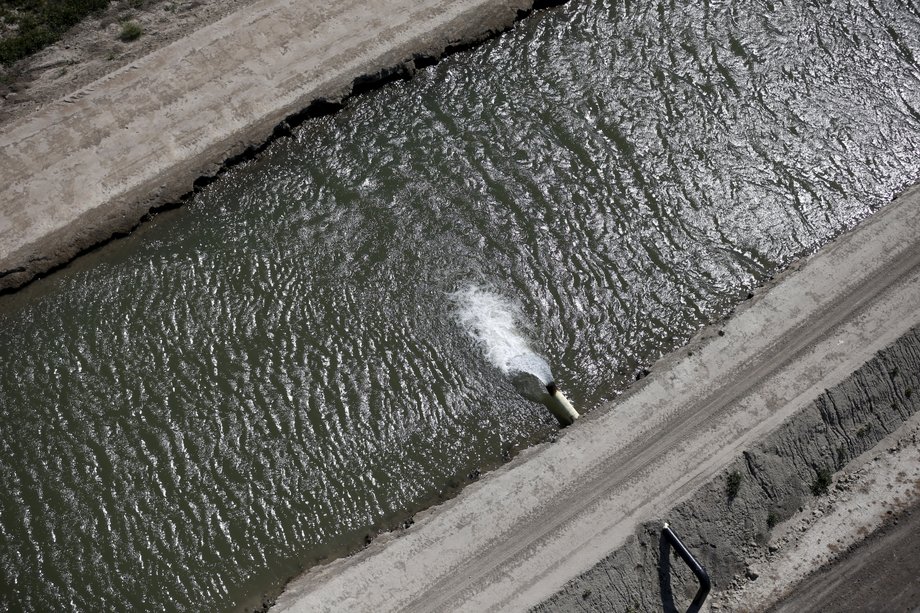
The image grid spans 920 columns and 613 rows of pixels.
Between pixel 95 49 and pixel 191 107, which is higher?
pixel 95 49

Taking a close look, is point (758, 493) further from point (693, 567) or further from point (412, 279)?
point (412, 279)

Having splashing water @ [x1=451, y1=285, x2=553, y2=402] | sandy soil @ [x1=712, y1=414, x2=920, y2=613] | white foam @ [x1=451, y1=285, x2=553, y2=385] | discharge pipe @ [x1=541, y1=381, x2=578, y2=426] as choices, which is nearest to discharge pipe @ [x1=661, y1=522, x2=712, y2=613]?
sandy soil @ [x1=712, y1=414, x2=920, y2=613]

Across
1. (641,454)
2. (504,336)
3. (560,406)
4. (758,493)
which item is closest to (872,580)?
(758,493)

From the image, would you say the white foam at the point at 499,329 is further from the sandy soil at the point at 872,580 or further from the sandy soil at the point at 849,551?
the sandy soil at the point at 872,580

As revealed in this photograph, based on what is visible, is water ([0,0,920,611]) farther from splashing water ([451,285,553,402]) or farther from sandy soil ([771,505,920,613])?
sandy soil ([771,505,920,613])

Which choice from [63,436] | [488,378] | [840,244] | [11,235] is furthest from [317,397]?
[840,244]

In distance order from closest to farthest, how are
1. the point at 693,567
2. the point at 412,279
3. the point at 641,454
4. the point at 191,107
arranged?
the point at 693,567 → the point at 641,454 → the point at 412,279 → the point at 191,107

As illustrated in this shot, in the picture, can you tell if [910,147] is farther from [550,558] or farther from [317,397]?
[317,397]
